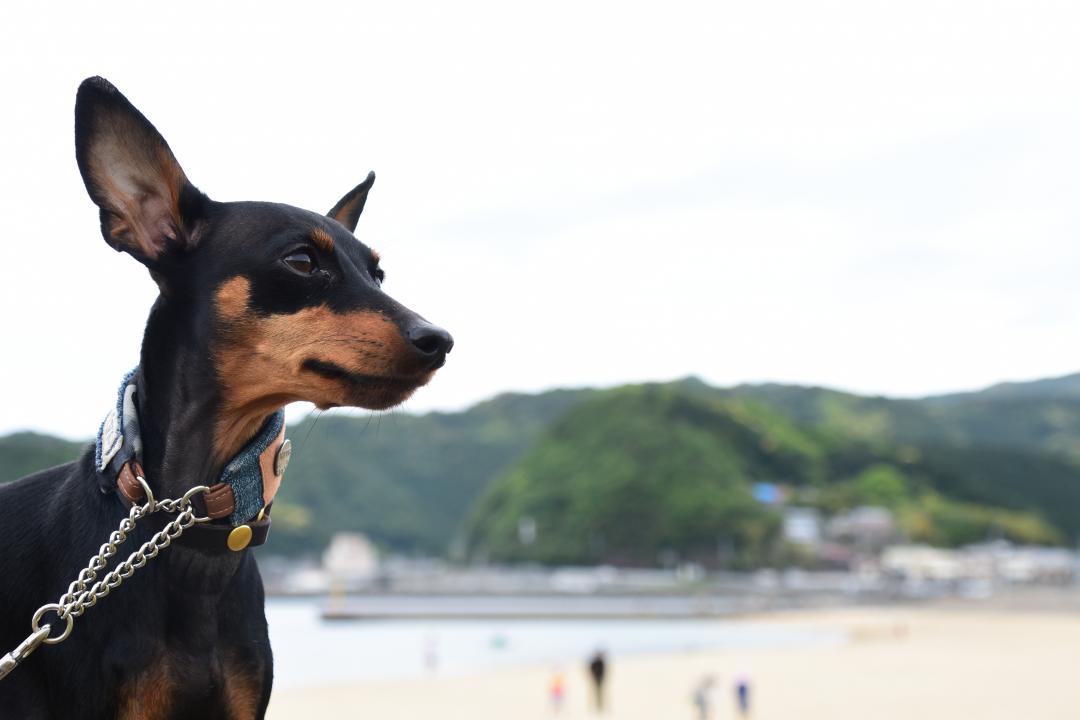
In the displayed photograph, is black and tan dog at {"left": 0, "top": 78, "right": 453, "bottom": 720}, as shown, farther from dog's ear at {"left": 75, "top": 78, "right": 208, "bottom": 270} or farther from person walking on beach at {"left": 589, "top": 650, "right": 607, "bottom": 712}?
person walking on beach at {"left": 589, "top": 650, "right": 607, "bottom": 712}

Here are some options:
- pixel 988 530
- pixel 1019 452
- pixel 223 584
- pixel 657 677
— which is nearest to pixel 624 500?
pixel 988 530

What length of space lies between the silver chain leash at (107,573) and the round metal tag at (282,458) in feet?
0.52

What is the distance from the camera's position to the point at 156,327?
2342 millimetres

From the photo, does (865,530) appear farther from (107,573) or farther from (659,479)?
(107,573)

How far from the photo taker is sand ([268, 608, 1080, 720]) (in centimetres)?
2406

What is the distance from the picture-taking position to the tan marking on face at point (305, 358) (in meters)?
2.26

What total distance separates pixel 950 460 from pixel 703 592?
69.6 m

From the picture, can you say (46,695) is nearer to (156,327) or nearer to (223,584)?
(223,584)

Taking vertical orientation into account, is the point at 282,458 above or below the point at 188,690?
above

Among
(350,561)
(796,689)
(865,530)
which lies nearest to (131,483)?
(796,689)

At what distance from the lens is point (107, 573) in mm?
2246

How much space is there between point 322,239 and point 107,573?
2.70 ft

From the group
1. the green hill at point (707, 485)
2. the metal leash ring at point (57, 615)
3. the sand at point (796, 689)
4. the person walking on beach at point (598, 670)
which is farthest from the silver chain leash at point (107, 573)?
the green hill at point (707, 485)

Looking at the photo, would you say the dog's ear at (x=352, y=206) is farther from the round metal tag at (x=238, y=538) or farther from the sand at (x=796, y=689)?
the sand at (x=796, y=689)
